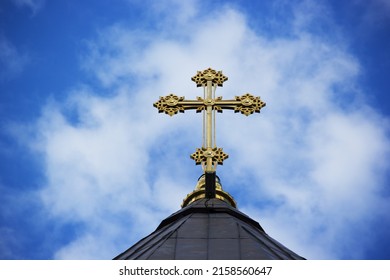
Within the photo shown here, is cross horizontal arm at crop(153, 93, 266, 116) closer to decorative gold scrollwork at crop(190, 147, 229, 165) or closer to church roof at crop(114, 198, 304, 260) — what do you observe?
decorative gold scrollwork at crop(190, 147, 229, 165)

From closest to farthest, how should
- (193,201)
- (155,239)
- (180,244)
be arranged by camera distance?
(180,244) → (155,239) → (193,201)

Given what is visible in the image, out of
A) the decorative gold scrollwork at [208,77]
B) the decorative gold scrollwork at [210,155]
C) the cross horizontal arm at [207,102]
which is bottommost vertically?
the decorative gold scrollwork at [210,155]

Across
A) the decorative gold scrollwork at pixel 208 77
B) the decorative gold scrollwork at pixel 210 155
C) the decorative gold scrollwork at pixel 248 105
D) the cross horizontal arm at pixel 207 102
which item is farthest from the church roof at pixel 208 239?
the decorative gold scrollwork at pixel 208 77

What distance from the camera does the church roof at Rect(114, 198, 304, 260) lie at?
14242 mm

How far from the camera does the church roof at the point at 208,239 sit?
14242 millimetres

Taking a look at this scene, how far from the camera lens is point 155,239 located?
1584 centimetres

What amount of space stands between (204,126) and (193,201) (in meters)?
1.54

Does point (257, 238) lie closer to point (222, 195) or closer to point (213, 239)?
point (213, 239)

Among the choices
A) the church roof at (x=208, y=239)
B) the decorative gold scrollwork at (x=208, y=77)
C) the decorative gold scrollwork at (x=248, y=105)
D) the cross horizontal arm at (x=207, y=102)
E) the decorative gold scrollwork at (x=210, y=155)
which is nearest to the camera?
the church roof at (x=208, y=239)

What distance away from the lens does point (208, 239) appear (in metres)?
15.2

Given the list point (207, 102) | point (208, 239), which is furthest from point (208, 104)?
point (208, 239)

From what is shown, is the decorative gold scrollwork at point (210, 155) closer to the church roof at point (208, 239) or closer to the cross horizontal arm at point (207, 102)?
the church roof at point (208, 239)

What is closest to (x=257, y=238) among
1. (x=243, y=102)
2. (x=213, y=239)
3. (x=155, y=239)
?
(x=213, y=239)
